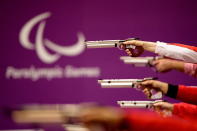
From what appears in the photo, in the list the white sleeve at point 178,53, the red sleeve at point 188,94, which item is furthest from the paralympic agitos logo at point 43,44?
the red sleeve at point 188,94

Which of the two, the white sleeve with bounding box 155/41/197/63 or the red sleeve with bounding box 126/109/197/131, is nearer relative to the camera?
the red sleeve with bounding box 126/109/197/131

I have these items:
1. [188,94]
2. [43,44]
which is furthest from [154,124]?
[43,44]

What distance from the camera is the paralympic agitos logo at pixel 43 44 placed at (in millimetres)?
3121

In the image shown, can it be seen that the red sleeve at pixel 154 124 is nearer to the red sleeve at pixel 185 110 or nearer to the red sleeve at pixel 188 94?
the red sleeve at pixel 188 94

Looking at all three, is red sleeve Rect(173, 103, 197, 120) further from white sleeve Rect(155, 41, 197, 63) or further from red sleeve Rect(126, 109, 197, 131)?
red sleeve Rect(126, 109, 197, 131)

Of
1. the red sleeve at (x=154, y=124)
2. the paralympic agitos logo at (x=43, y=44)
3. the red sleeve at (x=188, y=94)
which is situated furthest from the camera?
the paralympic agitos logo at (x=43, y=44)

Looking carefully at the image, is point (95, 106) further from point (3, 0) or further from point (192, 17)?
point (3, 0)

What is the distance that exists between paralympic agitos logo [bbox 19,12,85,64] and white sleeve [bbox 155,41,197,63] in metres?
1.07

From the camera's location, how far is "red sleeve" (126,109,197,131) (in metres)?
0.95

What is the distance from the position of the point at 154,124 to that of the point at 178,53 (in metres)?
1.18

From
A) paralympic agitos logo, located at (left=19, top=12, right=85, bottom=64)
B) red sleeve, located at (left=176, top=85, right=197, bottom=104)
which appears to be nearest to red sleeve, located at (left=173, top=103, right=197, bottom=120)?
red sleeve, located at (left=176, top=85, right=197, bottom=104)

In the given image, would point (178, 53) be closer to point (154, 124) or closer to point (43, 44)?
point (154, 124)

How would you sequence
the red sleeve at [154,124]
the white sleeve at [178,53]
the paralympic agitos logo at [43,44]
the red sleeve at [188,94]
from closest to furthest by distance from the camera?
1. the red sleeve at [154,124]
2. the red sleeve at [188,94]
3. the white sleeve at [178,53]
4. the paralympic agitos logo at [43,44]

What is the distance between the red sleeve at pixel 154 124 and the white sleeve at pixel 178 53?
3.72 feet
